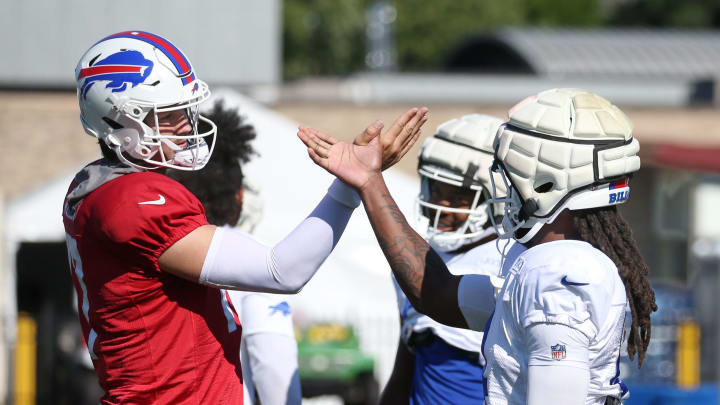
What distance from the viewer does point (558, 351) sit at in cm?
202

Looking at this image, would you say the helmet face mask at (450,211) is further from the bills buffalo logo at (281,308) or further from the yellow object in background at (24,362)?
the yellow object in background at (24,362)

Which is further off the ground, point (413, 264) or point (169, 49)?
point (169, 49)

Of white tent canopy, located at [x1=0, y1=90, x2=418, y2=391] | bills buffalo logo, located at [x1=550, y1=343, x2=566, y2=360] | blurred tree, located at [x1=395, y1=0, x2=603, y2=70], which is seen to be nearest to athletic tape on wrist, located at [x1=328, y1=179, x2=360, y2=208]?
bills buffalo logo, located at [x1=550, y1=343, x2=566, y2=360]

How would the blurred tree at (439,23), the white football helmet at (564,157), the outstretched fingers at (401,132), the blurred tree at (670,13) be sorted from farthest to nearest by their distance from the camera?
the blurred tree at (439,23), the blurred tree at (670,13), the outstretched fingers at (401,132), the white football helmet at (564,157)

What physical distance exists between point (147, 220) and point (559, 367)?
3.16 ft

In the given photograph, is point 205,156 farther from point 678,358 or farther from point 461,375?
point 678,358

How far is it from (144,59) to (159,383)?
79cm

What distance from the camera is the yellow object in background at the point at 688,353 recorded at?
904 centimetres

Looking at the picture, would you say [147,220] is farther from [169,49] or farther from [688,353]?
[688,353]

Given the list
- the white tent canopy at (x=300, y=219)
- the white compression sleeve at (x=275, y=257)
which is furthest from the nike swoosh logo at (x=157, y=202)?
the white tent canopy at (x=300, y=219)

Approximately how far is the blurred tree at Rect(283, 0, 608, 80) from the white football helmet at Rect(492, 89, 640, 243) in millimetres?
35310

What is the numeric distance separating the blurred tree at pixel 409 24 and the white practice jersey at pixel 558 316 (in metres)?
35.5

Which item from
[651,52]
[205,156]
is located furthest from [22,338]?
[651,52]

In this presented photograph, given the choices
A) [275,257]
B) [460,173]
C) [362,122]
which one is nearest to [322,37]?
[362,122]
